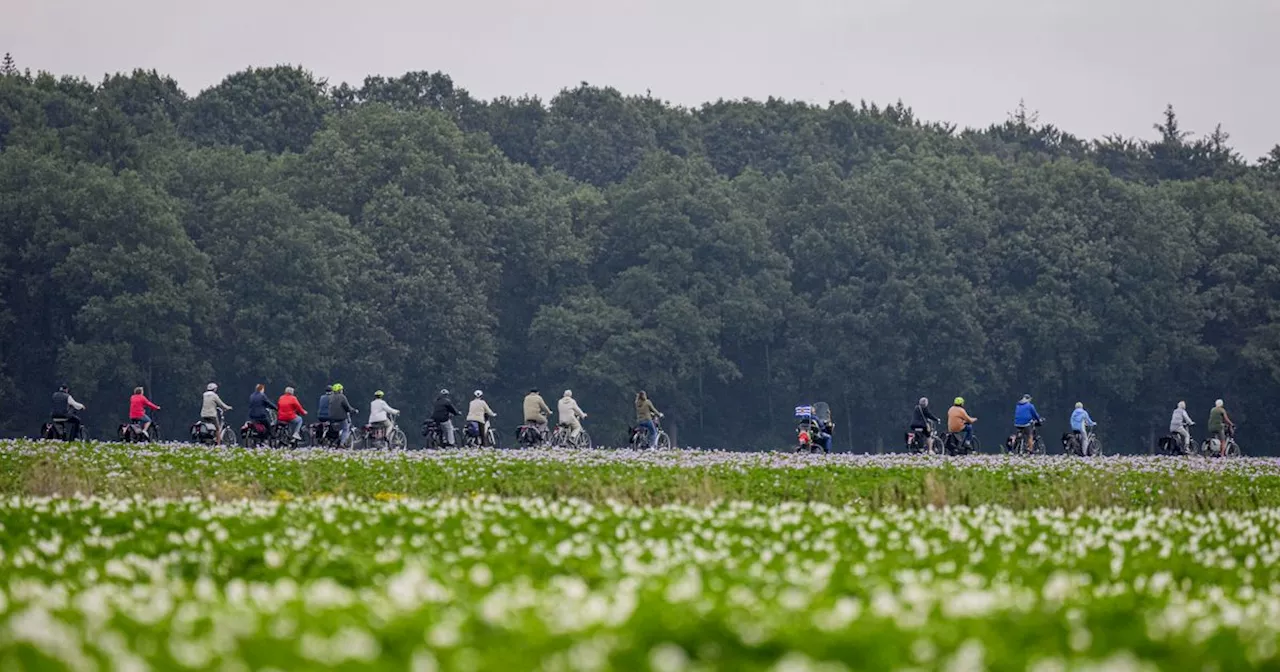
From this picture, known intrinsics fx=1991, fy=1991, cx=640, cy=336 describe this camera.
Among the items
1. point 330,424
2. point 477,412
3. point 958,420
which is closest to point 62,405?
point 330,424

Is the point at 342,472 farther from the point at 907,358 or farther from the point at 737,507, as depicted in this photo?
the point at 907,358

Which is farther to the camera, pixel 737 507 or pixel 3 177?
pixel 3 177

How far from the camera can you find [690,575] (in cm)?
1333

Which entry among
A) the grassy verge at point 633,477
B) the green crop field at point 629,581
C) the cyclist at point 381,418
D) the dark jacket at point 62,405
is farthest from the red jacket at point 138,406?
the green crop field at point 629,581

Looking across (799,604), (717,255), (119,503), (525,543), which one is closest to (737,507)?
(525,543)

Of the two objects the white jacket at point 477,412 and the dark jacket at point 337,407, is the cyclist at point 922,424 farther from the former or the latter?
the dark jacket at point 337,407

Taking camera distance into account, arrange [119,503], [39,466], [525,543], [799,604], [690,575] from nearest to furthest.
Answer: [799,604] < [690,575] < [525,543] < [119,503] < [39,466]

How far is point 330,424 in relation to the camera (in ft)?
134

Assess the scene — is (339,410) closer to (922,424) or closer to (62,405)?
(62,405)

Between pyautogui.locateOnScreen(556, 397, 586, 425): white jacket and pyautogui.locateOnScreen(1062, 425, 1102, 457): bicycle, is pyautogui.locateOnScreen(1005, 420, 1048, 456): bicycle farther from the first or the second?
pyautogui.locateOnScreen(556, 397, 586, 425): white jacket

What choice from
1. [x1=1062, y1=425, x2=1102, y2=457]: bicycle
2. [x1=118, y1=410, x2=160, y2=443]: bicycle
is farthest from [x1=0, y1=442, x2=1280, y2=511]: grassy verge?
[x1=1062, y1=425, x2=1102, y2=457]: bicycle

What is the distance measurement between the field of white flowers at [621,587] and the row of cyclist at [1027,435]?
2148 cm

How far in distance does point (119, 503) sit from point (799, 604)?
982cm

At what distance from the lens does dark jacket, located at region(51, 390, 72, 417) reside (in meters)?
40.1
